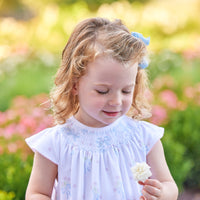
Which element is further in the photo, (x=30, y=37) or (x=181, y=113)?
(x=30, y=37)

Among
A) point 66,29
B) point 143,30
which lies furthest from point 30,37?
point 143,30

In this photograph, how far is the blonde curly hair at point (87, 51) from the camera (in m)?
1.81

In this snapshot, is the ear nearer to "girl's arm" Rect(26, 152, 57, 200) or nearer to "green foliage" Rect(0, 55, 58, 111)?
"girl's arm" Rect(26, 152, 57, 200)

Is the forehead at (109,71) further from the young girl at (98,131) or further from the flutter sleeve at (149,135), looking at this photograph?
the flutter sleeve at (149,135)

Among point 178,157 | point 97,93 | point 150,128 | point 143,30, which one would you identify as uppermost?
point 143,30

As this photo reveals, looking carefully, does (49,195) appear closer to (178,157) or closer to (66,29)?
(178,157)

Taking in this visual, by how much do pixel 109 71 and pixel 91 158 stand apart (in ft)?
1.62

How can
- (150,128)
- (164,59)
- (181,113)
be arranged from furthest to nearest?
(164,59) → (181,113) → (150,128)

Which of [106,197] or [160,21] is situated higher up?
[160,21]

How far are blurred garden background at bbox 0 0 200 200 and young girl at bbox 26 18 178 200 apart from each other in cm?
45

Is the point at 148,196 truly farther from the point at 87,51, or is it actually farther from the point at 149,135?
the point at 87,51

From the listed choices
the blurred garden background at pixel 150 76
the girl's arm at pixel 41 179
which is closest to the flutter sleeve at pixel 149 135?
the girl's arm at pixel 41 179

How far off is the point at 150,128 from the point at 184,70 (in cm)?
401

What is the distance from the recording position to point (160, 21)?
9.24m
